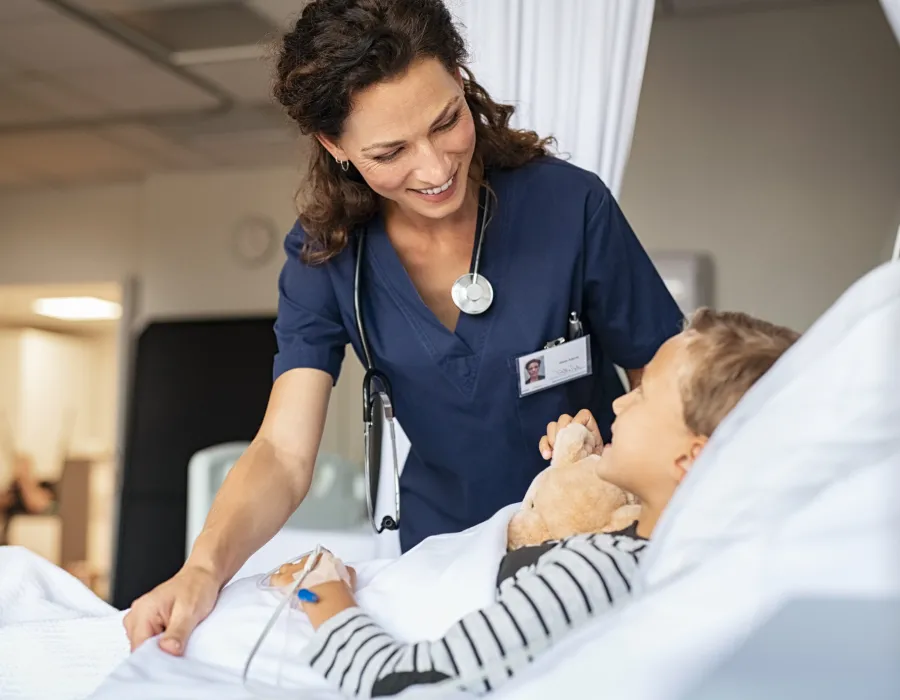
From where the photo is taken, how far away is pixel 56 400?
6.26m

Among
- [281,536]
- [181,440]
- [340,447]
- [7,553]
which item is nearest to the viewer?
[7,553]

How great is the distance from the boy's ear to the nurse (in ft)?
1.43

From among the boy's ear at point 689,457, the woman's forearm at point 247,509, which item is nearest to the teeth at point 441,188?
the woman's forearm at point 247,509

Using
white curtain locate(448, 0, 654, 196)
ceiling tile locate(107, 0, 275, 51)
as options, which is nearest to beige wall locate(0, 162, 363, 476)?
ceiling tile locate(107, 0, 275, 51)

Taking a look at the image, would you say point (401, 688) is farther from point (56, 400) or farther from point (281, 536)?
point (56, 400)

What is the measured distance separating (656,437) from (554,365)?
1.38 ft

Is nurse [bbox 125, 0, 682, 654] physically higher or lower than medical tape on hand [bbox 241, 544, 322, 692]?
higher

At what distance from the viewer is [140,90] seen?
3.57 metres

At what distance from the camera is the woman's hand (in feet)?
2.89

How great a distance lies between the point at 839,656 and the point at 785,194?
9.06 feet

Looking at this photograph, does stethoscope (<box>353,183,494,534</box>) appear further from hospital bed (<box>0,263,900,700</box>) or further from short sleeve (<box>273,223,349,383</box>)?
hospital bed (<box>0,263,900,700</box>)

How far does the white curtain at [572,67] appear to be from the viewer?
5.60 feet

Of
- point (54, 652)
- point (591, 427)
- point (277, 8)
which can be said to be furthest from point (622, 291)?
point (277, 8)

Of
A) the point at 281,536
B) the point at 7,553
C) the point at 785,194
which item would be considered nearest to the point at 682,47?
the point at 785,194
